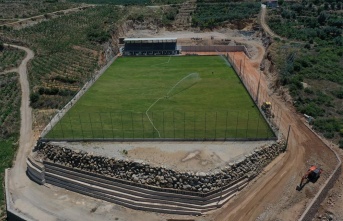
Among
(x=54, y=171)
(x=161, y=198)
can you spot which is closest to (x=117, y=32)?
(x=54, y=171)

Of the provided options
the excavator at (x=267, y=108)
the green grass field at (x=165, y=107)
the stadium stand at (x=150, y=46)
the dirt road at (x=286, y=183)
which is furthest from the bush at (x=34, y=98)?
the dirt road at (x=286, y=183)

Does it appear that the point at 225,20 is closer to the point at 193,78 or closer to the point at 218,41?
the point at 218,41

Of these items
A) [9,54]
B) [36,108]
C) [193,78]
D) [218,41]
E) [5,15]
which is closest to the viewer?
[36,108]

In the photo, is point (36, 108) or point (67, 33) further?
point (67, 33)

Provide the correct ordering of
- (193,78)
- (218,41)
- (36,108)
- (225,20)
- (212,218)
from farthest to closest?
(225,20) < (218,41) < (193,78) < (36,108) < (212,218)

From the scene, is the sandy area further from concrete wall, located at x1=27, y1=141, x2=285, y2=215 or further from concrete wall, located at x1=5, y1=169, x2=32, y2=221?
concrete wall, located at x1=5, y1=169, x2=32, y2=221

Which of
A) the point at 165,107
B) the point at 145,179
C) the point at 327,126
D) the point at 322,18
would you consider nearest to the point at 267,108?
the point at 327,126
